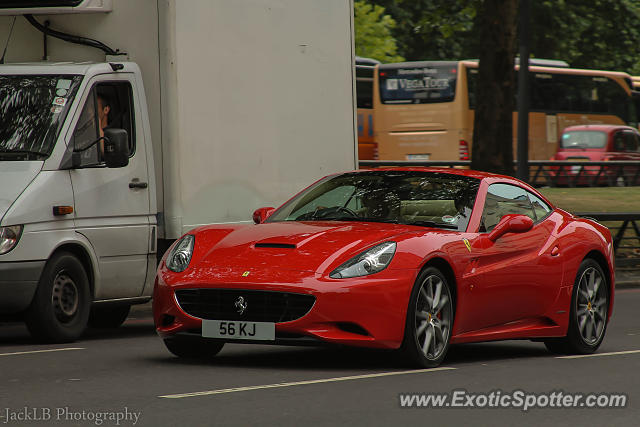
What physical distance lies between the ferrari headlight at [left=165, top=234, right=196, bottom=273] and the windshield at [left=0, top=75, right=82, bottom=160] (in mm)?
1911

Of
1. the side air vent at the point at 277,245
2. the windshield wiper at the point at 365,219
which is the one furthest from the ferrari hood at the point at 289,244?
the windshield wiper at the point at 365,219

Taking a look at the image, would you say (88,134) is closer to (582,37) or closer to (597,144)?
(597,144)

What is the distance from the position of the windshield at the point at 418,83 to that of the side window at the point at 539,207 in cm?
2995

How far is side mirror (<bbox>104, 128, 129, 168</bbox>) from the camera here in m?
10.6

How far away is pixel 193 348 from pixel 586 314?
10.1 feet

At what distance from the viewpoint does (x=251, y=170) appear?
39.8ft

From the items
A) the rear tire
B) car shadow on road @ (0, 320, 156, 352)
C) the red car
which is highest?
the rear tire

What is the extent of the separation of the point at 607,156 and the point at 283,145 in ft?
102

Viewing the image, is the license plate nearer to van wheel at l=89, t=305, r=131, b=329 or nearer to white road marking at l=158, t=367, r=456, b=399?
white road marking at l=158, t=367, r=456, b=399

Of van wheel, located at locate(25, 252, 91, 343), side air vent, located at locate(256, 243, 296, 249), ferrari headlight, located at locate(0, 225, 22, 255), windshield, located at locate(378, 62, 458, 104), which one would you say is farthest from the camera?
windshield, located at locate(378, 62, 458, 104)

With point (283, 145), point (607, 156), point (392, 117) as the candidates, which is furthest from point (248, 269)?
point (607, 156)

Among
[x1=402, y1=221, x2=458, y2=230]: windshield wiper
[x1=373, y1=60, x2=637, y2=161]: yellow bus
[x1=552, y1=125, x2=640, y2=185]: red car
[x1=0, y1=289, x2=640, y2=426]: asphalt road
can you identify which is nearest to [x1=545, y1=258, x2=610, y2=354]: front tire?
[x1=0, y1=289, x2=640, y2=426]: asphalt road

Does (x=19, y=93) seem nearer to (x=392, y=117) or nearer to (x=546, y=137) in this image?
(x=392, y=117)

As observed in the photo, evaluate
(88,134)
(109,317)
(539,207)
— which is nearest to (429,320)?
(539,207)
